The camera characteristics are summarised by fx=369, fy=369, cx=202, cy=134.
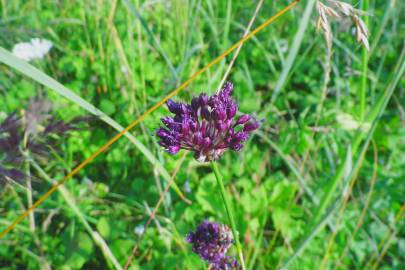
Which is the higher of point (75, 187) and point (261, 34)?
point (261, 34)

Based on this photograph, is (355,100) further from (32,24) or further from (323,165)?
(32,24)

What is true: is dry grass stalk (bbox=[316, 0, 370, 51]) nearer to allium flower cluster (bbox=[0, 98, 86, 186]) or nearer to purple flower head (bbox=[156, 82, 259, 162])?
purple flower head (bbox=[156, 82, 259, 162])

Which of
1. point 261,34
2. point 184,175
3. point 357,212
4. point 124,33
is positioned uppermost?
point 124,33

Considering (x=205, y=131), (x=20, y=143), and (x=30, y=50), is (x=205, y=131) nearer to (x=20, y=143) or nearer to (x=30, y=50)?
(x=20, y=143)

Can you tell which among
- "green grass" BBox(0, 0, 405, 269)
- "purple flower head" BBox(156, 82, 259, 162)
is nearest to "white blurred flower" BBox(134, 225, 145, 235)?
"green grass" BBox(0, 0, 405, 269)

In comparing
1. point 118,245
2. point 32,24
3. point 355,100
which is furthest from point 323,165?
point 32,24

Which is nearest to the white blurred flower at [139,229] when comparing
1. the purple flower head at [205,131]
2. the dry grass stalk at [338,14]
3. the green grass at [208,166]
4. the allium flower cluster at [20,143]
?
the green grass at [208,166]

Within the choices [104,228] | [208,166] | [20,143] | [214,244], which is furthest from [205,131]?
[208,166]
